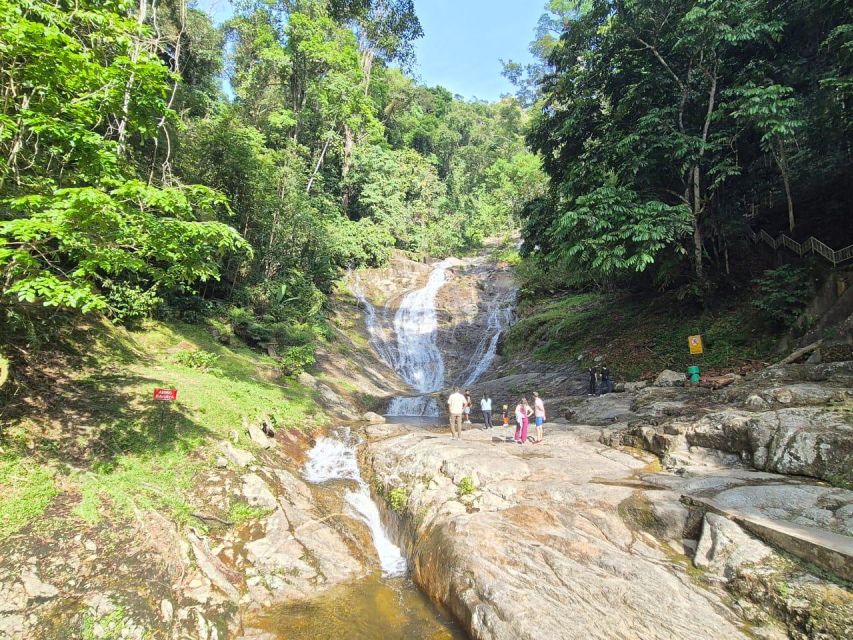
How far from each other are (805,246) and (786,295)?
3.32 m

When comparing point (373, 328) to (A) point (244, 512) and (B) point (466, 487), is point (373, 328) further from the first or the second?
(B) point (466, 487)

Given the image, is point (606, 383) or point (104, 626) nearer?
point (104, 626)

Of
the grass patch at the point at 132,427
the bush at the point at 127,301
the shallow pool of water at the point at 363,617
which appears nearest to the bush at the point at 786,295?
the shallow pool of water at the point at 363,617

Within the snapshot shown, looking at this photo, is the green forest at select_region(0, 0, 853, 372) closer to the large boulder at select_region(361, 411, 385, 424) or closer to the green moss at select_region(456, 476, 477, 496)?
the large boulder at select_region(361, 411, 385, 424)

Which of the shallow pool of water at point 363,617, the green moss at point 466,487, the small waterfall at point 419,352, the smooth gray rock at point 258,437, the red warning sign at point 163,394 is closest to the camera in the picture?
the shallow pool of water at point 363,617

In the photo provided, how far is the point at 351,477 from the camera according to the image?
1177cm

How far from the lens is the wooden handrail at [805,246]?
13961mm

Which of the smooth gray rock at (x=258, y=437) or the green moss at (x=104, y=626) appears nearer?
the green moss at (x=104, y=626)

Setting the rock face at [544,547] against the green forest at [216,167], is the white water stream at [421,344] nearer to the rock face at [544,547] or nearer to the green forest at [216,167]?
the green forest at [216,167]

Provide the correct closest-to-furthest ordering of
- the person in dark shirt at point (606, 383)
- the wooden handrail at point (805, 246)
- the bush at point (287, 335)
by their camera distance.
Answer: the wooden handrail at point (805, 246) < the person in dark shirt at point (606, 383) < the bush at point (287, 335)

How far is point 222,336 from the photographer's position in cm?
1777

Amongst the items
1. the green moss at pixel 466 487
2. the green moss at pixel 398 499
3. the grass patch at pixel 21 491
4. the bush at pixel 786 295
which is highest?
the bush at pixel 786 295

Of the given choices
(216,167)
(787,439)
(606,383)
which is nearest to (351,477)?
(787,439)

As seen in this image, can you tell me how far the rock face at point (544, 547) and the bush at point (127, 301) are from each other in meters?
10.1
